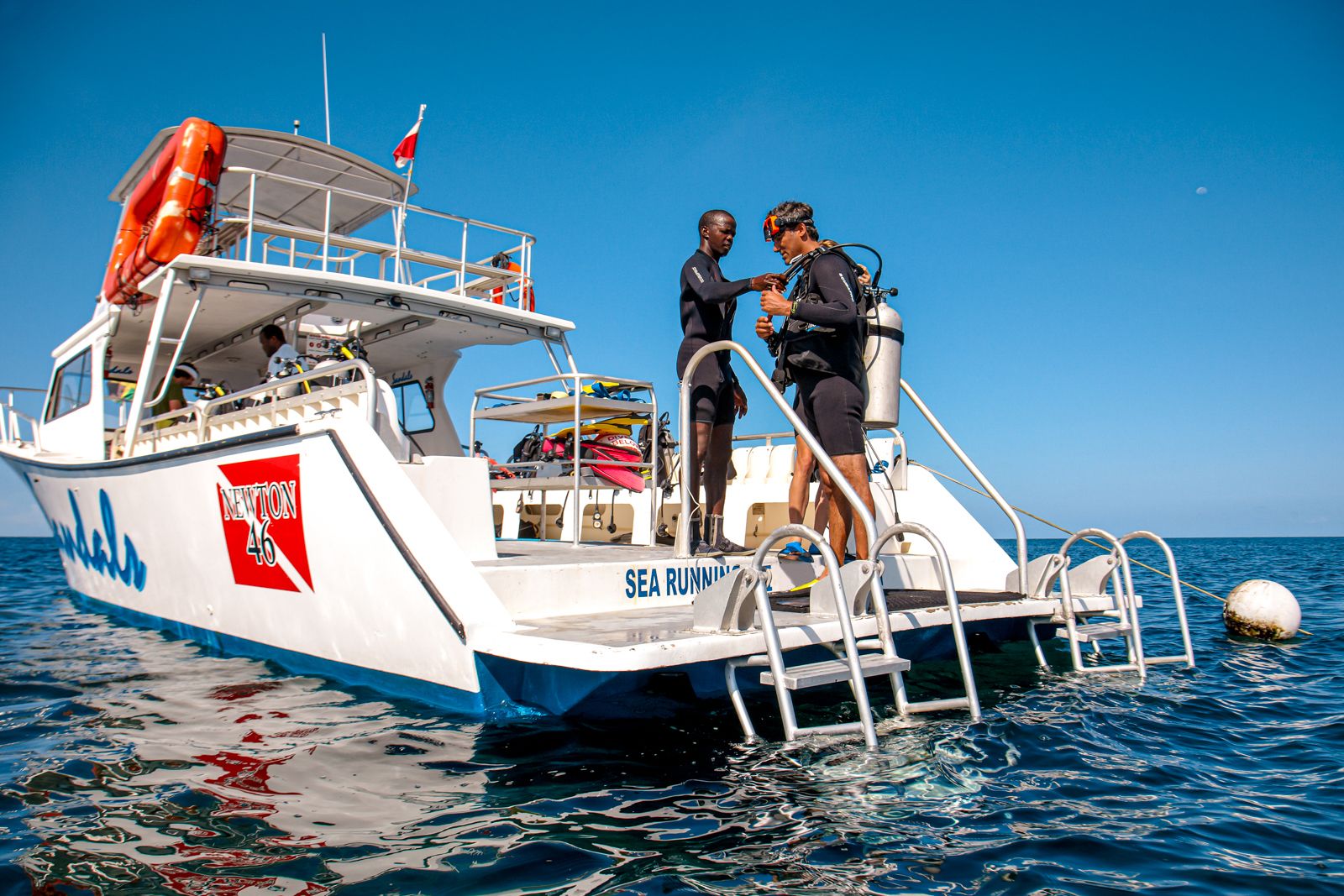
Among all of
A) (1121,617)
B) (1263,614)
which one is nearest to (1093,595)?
(1121,617)

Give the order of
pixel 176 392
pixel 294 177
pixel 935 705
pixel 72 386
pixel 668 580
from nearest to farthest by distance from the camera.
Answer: pixel 935 705 → pixel 668 580 → pixel 176 392 → pixel 294 177 → pixel 72 386

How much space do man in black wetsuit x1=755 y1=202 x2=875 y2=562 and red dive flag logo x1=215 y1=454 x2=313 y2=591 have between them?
2.72 meters

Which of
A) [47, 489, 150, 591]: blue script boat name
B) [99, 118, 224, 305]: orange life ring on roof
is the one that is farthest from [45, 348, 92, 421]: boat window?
[99, 118, 224, 305]: orange life ring on roof

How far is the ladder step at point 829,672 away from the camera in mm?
3059

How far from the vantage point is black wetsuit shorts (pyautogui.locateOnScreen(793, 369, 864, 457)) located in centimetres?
446

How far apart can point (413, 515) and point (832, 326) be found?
2202 millimetres

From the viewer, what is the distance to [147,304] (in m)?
7.48

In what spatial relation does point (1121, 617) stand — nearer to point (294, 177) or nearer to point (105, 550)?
point (105, 550)

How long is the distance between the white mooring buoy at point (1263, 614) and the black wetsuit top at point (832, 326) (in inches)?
211

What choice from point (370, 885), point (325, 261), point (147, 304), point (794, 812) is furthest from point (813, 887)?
point (147, 304)

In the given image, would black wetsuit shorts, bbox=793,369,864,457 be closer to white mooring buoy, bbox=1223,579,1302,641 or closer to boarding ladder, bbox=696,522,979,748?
boarding ladder, bbox=696,522,979,748

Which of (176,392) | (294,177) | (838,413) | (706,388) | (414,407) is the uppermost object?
(294,177)

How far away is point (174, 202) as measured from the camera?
6777mm

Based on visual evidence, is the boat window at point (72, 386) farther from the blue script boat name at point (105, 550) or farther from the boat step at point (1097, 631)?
the boat step at point (1097, 631)
